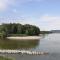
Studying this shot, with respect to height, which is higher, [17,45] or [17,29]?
[17,29]

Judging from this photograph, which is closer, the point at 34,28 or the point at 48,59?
the point at 48,59

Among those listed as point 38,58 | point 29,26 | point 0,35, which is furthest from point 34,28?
point 38,58

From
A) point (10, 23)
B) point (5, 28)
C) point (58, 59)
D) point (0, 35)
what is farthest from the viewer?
point (10, 23)

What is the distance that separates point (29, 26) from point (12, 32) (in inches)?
633

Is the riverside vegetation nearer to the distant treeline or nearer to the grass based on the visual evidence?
the distant treeline

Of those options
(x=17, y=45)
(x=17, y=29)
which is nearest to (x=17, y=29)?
(x=17, y=29)

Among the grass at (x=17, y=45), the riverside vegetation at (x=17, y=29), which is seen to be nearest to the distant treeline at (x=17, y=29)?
the riverside vegetation at (x=17, y=29)

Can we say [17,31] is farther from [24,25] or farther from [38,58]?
[38,58]

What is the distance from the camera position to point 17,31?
159 metres

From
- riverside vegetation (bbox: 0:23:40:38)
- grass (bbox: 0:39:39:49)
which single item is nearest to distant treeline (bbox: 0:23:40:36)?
riverside vegetation (bbox: 0:23:40:38)

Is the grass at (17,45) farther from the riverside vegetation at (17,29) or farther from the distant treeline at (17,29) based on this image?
the distant treeline at (17,29)

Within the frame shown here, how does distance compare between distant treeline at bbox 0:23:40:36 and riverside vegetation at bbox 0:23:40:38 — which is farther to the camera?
distant treeline at bbox 0:23:40:36

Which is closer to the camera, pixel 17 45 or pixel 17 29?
pixel 17 45

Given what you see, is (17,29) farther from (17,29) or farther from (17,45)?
(17,45)
